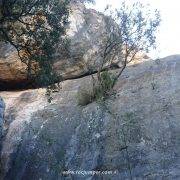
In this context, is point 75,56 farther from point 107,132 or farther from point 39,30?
point 107,132

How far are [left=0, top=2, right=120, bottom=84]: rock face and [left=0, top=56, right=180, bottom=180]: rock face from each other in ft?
6.85

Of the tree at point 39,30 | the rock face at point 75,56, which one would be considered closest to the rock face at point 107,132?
the rock face at point 75,56

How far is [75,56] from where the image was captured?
76.6 feet

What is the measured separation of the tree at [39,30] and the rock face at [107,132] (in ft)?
8.04

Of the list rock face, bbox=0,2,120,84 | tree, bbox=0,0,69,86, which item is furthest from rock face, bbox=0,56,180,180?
tree, bbox=0,0,69,86

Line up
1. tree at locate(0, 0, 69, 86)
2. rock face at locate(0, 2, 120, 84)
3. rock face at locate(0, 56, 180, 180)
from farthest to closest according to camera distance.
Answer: rock face at locate(0, 2, 120, 84) → tree at locate(0, 0, 69, 86) → rock face at locate(0, 56, 180, 180)

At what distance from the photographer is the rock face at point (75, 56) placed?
907 inches

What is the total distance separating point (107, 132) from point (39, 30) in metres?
4.16

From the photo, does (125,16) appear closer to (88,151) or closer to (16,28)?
(16,28)

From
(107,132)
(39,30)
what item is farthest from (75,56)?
(107,132)

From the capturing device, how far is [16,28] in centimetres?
1627

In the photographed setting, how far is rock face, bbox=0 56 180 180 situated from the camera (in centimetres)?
1439

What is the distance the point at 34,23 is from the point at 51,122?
437 cm

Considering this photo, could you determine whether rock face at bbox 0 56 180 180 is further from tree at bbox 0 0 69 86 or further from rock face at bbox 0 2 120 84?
tree at bbox 0 0 69 86
